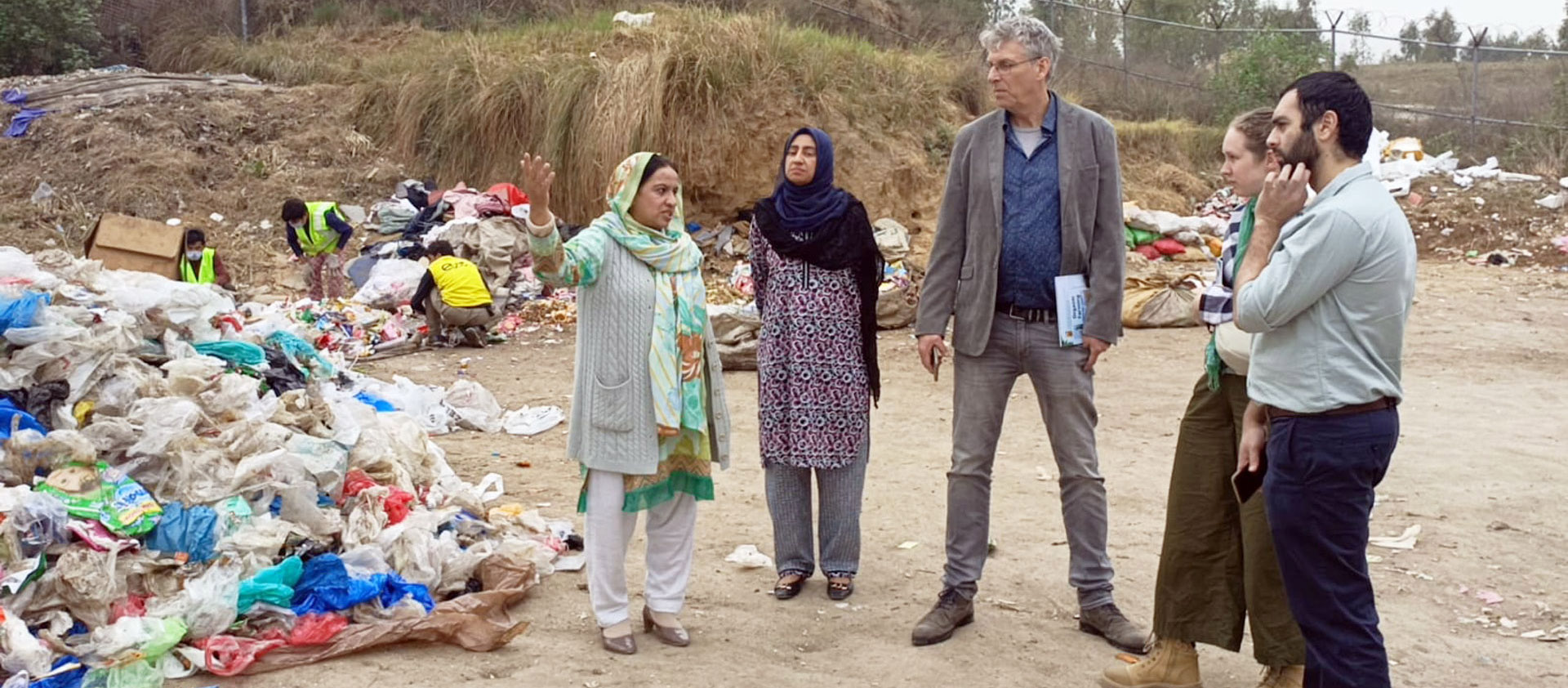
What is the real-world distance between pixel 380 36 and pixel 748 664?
18553 millimetres

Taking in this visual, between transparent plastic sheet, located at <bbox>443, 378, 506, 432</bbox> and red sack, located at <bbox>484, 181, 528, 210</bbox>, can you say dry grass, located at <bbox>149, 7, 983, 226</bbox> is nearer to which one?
red sack, located at <bbox>484, 181, 528, 210</bbox>

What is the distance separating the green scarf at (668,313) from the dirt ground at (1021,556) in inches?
29.8

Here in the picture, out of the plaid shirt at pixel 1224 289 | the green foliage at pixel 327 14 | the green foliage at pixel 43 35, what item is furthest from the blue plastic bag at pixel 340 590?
the green foliage at pixel 327 14

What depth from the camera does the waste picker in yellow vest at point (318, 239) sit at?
11938mm

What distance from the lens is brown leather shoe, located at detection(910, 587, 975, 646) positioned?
4.31m

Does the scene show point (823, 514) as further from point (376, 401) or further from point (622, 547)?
point (376, 401)

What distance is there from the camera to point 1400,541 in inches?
218

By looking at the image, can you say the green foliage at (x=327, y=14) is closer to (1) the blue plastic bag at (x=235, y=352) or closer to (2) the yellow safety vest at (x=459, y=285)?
(2) the yellow safety vest at (x=459, y=285)

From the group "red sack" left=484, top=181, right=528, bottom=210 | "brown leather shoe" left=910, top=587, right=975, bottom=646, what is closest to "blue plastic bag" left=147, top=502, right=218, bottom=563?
"brown leather shoe" left=910, top=587, right=975, bottom=646

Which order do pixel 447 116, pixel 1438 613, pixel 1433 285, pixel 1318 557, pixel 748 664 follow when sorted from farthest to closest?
1. pixel 447 116
2. pixel 1433 285
3. pixel 1438 613
4. pixel 748 664
5. pixel 1318 557

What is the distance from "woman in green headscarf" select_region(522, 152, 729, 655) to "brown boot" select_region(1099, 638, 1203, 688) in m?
1.36

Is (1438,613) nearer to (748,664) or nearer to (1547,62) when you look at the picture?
(748,664)

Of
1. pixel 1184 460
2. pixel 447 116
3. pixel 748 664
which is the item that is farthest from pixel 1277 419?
pixel 447 116

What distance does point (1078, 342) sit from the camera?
13.8ft
